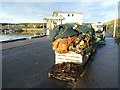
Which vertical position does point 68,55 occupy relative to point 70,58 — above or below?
above

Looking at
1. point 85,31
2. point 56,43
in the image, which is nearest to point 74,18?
point 85,31

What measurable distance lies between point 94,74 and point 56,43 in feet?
8.01

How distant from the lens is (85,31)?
1234 centimetres

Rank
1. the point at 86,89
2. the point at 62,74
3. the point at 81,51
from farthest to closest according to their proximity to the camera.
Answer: the point at 81,51
the point at 62,74
the point at 86,89

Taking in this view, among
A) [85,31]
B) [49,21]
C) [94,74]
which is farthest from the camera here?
[49,21]

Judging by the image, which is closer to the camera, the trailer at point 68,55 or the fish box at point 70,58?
the trailer at point 68,55

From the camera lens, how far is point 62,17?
40.7 meters

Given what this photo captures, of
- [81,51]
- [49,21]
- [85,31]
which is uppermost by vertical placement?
[49,21]

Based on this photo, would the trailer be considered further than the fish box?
No

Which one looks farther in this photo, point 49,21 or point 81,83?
point 49,21

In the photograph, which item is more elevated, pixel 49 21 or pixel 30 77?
pixel 49 21

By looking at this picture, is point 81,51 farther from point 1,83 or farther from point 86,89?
point 1,83

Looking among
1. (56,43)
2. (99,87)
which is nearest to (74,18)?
(56,43)

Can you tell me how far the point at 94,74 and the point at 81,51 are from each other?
1362 millimetres
